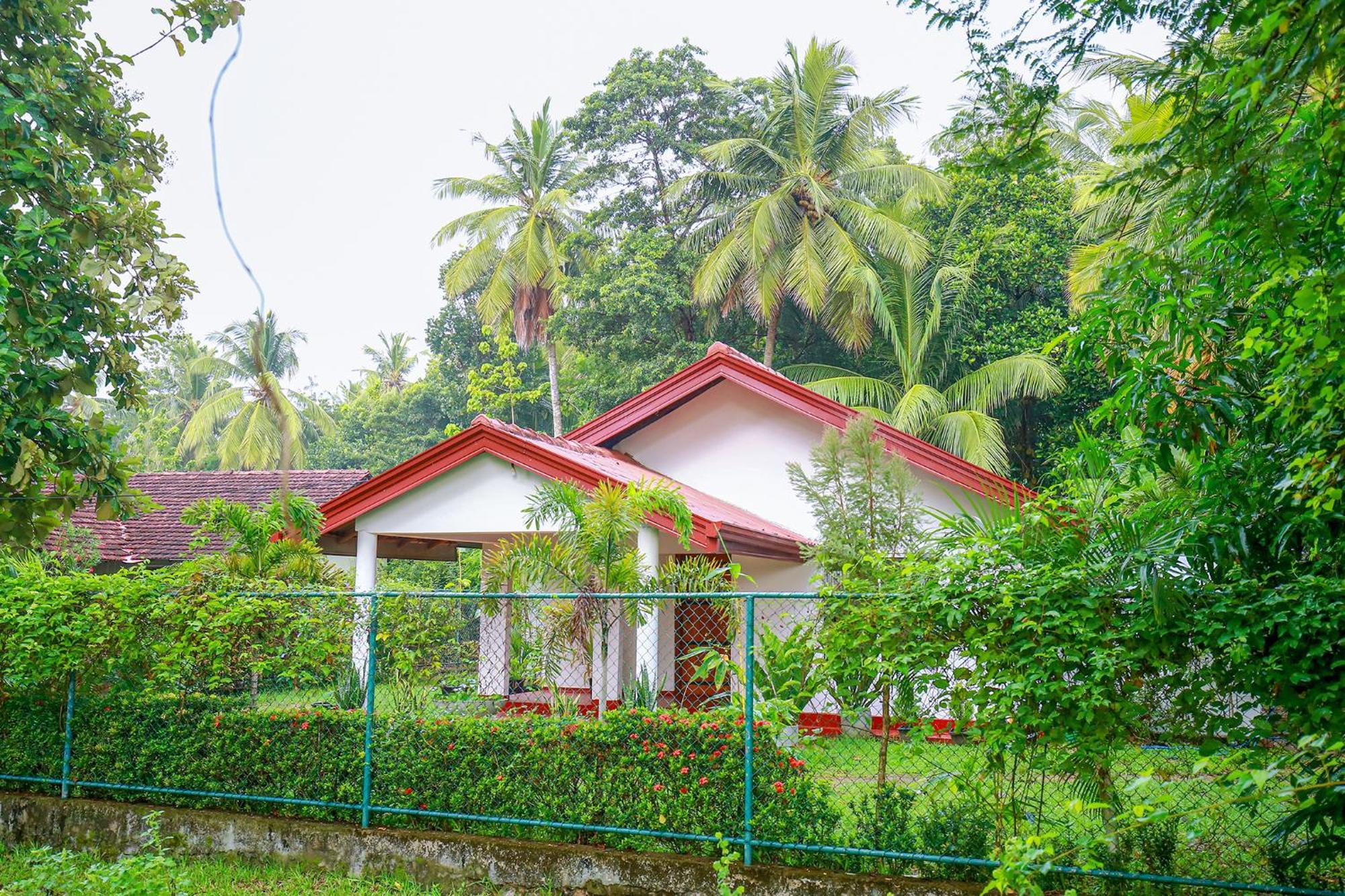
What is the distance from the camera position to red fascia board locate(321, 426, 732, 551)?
1023 cm

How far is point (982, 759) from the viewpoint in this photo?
5.46 metres

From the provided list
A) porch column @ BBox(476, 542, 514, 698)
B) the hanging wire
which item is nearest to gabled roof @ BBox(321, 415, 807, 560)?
porch column @ BBox(476, 542, 514, 698)

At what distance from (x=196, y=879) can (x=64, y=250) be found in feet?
13.4

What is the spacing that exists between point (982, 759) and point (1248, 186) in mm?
3177

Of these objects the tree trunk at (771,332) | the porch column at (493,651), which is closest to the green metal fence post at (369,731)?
the porch column at (493,651)

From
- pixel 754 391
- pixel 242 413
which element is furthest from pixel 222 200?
pixel 242 413

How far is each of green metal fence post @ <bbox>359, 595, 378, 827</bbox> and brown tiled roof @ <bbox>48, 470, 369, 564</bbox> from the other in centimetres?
1143

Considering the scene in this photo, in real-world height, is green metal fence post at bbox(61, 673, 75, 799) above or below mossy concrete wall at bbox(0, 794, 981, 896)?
above

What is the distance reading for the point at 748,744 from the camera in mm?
5977

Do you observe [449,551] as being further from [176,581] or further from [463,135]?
[463,135]

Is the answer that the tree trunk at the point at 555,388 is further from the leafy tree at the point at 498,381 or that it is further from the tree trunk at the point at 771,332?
the tree trunk at the point at 771,332

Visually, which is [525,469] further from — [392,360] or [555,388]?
[392,360]

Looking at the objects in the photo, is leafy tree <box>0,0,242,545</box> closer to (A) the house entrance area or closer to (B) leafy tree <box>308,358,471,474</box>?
(A) the house entrance area

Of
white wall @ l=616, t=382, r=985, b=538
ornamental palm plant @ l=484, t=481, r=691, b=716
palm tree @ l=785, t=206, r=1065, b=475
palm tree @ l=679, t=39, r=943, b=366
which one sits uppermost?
palm tree @ l=679, t=39, r=943, b=366
